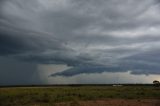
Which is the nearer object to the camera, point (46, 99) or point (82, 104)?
point (82, 104)

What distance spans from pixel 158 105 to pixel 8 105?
86.5 ft

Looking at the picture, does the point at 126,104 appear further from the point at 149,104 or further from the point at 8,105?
the point at 8,105

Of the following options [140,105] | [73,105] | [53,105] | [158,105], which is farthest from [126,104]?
[53,105]

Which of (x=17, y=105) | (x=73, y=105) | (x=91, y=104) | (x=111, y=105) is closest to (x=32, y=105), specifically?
(x=17, y=105)

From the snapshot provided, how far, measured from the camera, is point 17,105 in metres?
47.7

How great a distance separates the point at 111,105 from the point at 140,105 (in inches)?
205

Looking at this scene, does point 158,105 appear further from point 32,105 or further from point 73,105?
point 32,105

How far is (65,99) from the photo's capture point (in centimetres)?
5569

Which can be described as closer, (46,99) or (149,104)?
(149,104)

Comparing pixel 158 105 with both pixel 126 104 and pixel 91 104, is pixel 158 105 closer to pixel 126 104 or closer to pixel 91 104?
pixel 126 104

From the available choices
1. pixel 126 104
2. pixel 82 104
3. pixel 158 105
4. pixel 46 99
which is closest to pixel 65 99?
pixel 46 99

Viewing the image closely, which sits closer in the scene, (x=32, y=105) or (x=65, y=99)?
(x=32, y=105)

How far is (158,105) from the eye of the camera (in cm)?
4741

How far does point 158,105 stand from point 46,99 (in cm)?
2134
